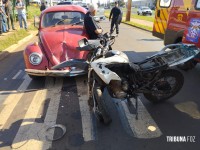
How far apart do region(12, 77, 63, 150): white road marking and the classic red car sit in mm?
444

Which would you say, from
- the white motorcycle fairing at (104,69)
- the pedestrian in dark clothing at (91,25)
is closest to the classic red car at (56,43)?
the pedestrian in dark clothing at (91,25)

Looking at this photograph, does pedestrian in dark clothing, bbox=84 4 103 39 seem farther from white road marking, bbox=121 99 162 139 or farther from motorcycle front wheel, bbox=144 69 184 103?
white road marking, bbox=121 99 162 139

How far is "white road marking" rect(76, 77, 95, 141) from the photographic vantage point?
3.50m

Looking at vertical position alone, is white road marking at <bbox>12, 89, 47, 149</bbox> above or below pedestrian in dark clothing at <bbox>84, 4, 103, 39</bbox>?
below

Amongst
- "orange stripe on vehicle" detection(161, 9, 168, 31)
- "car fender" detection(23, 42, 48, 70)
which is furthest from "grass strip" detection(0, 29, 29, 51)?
"orange stripe on vehicle" detection(161, 9, 168, 31)

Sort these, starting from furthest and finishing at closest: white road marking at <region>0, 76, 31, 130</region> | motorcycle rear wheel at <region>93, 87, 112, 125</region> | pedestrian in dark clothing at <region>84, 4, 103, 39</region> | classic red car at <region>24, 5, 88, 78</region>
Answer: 1. pedestrian in dark clothing at <region>84, 4, 103, 39</region>
2. classic red car at <region>24, 5, 88, 78</region>
3. white road marking at <region>0, 76, 31, 130</region>
4. motorcycle rear wheel at <region>93, 87, 112, 125</region>

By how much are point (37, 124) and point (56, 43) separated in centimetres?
247

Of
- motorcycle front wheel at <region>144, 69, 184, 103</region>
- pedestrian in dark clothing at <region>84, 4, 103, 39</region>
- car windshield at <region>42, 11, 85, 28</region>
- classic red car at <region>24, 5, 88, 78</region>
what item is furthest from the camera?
car windshield at <region>42, 11, 85, 28</region>

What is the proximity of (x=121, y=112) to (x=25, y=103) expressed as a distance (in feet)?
6.23

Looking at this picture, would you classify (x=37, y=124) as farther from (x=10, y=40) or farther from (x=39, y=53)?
(x=10, y=40)

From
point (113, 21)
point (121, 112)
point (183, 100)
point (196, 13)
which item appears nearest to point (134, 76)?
point (121, 112)

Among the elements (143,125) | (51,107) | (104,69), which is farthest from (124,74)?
(51,107)

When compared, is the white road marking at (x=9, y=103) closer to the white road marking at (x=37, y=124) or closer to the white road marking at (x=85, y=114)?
the white road marking at (x=37, y=124)

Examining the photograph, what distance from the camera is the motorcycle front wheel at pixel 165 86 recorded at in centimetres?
418
